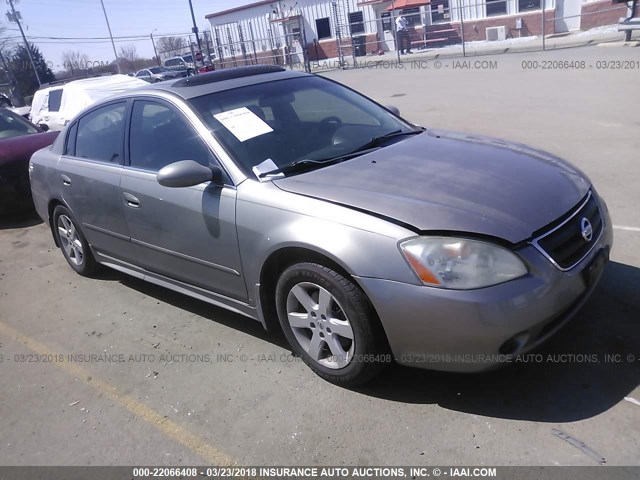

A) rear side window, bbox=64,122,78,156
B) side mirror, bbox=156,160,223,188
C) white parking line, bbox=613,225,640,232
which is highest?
rear side window, bbox=64,122,78,156

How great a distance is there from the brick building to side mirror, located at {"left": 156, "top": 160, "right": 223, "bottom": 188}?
23.8 meters

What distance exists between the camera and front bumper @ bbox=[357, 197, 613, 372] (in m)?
2.55

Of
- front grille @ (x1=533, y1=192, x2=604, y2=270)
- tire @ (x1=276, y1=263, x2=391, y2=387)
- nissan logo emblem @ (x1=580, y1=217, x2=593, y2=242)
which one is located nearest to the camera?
front grille @ (x1=533, y1=192, x2=604, y2=270)

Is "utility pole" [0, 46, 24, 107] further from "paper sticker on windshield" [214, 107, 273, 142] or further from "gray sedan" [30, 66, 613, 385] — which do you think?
"paper sticker on windshield" [214, 107, 273, 142]

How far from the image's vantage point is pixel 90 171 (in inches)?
177

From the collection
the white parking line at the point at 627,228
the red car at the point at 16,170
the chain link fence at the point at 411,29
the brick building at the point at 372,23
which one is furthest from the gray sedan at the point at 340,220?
the brick building at the point at 372,23

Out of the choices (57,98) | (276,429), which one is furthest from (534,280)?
(57,98)

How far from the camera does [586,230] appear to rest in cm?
298

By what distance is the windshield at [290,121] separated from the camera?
139 inches

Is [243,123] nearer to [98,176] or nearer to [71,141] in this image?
[98,176]

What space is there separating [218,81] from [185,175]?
108 centimetres

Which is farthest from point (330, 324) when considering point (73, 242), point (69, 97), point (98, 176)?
point (69, 97)

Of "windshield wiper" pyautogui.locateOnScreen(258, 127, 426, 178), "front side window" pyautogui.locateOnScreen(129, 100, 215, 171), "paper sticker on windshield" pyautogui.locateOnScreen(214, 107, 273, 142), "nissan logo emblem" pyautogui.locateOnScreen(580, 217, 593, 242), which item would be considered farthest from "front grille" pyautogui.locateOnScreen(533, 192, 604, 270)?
"front side window" pyautogui.locateOnScreen(129, 100, 215, 171)

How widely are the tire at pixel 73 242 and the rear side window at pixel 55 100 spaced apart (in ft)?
25.3
